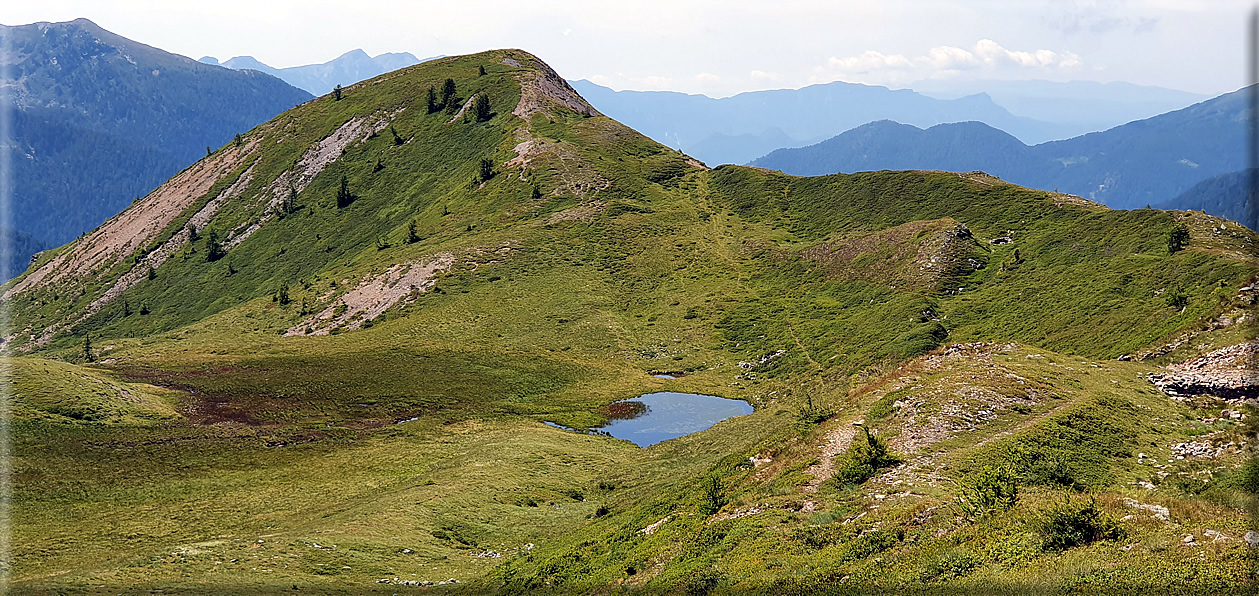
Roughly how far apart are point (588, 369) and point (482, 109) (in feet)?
334

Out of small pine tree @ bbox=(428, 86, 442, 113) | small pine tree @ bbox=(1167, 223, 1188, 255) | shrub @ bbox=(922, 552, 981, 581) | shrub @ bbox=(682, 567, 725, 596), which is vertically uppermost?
small pine tree @ bbox=(428, 86, 442, 113)

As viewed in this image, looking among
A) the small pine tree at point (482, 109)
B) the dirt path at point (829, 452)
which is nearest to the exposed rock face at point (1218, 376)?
the dirt path at point (829, 452)

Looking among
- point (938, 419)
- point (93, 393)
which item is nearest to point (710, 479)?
point (938, 419)

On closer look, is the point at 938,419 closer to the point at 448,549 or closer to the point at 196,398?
the point at 448,549

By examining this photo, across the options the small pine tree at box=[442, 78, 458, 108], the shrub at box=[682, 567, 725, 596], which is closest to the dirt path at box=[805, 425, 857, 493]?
the shrub at box=[682, 567, 725, 596]

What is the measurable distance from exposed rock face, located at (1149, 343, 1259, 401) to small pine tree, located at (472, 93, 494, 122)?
148725 millimetres

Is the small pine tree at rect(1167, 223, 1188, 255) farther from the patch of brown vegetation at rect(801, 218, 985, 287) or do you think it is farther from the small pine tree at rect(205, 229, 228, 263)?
the small pine tree at rect(205, 229, 228, 263)

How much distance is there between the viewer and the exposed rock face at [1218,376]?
34.3 m

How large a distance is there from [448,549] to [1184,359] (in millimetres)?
41972

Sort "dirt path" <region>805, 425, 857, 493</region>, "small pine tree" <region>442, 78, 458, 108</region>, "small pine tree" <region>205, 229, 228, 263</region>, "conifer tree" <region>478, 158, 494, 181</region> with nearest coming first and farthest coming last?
"dirt path" <region>805, 425, 857, 493</region>
"conifer tree" <region>478, 158, 494, 181</region>
"small pine tree" <region>205, 229, 228, 263</region>
"small pine tree" <region>442, 78, 458, 108</region>

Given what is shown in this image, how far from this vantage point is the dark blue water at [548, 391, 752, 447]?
64.6 m

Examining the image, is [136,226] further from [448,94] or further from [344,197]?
[448,94]

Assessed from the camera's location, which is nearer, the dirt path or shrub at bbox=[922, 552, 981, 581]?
shrub at bbox=[922, 552, 981, 581]

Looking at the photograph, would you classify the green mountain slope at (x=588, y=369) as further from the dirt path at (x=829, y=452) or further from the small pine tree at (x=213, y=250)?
the small pine tree at (x=213, y=250)
